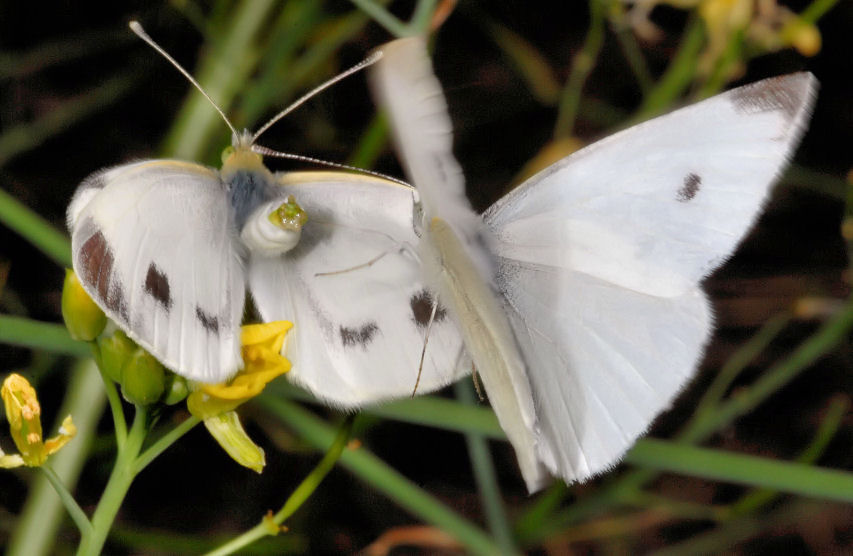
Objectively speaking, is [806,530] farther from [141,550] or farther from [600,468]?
[141,550]

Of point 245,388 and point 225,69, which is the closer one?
point 245,388

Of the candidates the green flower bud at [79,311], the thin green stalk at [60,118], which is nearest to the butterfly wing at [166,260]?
the green flower bud at [79,311]

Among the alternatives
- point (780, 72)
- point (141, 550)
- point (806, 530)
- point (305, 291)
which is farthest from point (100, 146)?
point (806, 530)

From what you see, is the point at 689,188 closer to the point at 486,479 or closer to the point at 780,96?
the point at 780,96

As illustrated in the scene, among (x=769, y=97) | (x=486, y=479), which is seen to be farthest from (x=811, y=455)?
(x=769, y=97)

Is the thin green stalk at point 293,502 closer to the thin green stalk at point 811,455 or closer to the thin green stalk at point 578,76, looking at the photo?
the thin green stalk at point 811,455

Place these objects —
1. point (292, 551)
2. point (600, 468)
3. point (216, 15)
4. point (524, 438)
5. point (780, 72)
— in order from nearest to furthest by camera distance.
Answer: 1. point (524, 438)
2. point (600, 468)
3. point (292, 551)
4. point (216, 15)
5. point (780, 72)

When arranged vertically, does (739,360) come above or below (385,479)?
below
